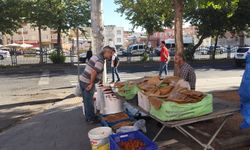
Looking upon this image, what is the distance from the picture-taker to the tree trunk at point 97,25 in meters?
9.73

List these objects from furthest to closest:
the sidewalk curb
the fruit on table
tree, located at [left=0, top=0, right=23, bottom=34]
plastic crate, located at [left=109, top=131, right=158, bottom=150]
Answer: tree, located at [left=0, top=0, right=23, bottom=34] < the sidewalk curb < the fruit on table < plastic crate, located at [left=109, top=131, right=158, bottom=150]

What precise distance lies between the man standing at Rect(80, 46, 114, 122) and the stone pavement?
0.35 m

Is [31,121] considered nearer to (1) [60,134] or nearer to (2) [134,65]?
(1) [60,134]

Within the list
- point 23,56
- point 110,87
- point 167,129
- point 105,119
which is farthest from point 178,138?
point 23,56

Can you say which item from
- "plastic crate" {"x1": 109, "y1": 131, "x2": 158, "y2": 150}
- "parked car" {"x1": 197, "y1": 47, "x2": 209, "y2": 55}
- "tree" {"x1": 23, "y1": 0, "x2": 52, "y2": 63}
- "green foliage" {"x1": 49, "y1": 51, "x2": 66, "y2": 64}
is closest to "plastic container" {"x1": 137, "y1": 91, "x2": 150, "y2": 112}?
"plastic crate" {"x1": 109, "y1": 131, "x2": 158, "y2": 150}

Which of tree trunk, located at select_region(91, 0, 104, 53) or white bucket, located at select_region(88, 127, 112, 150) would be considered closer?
white bucket, located at select_region(88, 127, 112, 150)

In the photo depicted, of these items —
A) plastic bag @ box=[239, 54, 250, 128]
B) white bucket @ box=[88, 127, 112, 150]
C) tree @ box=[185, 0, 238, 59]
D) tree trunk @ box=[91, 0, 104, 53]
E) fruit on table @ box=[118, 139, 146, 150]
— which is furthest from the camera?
tree @ box=[185, 0, 238, 59]

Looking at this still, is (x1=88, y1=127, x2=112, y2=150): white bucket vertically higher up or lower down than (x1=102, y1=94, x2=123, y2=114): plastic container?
lower down

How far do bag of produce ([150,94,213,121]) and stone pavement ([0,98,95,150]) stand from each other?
7.04 feet

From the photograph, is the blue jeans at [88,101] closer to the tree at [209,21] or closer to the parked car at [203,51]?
the tree at [209,21]

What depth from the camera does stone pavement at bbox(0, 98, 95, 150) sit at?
6.07 m

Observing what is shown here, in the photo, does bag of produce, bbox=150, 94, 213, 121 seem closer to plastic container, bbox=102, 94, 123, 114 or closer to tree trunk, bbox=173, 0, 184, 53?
plastic container, bbox=102, 94, 123, 114

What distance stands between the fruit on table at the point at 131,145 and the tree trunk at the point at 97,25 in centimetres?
546

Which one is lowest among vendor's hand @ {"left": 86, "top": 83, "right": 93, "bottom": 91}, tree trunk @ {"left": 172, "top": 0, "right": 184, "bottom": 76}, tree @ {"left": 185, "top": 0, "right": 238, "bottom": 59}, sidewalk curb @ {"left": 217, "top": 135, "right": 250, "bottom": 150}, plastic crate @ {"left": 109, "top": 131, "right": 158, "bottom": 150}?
sidewalk curb @ {"left": 217, "top": 135, "right": 250, "bottom": 150}
